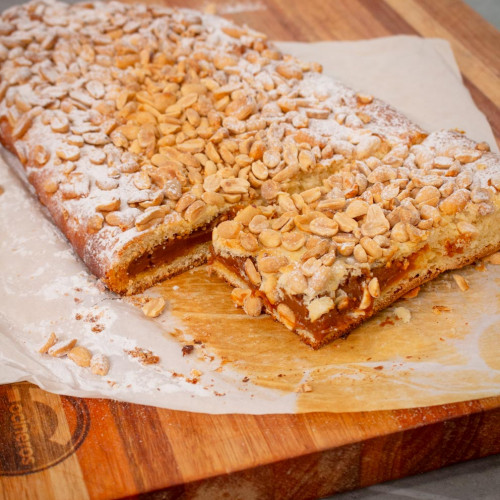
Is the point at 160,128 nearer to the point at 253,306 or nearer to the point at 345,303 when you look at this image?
the point at 253,306

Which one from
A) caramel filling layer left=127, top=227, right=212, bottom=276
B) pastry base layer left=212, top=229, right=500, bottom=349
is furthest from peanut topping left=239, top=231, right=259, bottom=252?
caramel filling layer left=127, top=227, right=212, bottom=276

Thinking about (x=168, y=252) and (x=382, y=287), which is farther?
(x=168, y=252)

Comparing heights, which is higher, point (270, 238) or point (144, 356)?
point (270, 238)

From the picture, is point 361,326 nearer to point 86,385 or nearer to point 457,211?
point 457,211

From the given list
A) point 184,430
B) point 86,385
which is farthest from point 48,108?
point 184,430

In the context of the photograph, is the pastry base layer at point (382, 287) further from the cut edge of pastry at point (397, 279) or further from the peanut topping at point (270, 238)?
the peanut topping at point (270, 238)

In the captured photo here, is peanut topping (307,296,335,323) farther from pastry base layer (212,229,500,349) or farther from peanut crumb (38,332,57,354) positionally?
peanut crumb (38,332,57,354)

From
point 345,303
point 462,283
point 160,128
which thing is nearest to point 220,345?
point 345,303
